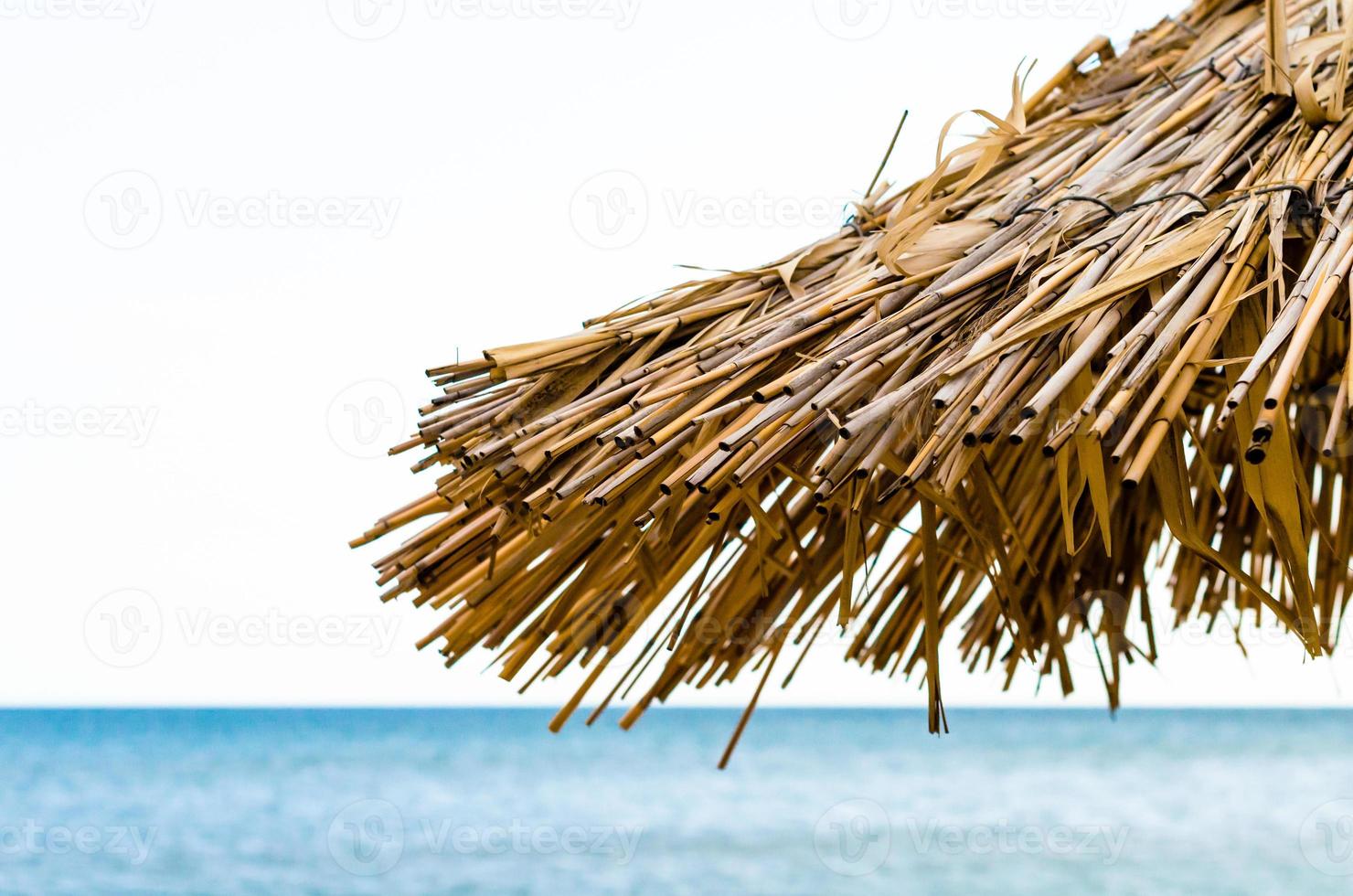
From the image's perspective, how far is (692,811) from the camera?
10625 mm

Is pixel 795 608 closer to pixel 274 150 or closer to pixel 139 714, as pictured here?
pixel 274 150

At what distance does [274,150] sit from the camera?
17094mm

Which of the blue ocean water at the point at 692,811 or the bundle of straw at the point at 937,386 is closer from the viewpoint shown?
the bundle of straw at the point at 937,386

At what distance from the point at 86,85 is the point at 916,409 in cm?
1900

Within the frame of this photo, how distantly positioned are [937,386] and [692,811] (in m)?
10.1

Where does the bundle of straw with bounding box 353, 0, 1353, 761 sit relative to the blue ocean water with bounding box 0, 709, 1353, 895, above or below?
above

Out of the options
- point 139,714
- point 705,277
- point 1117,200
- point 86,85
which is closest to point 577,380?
point 705,277

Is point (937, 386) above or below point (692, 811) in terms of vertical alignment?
above

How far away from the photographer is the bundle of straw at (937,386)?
3.42 ft

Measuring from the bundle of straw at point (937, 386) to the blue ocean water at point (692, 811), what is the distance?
5.13 metres

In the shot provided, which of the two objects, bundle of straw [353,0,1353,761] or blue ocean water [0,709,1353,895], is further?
blue ocean water [0,709,1353,895]

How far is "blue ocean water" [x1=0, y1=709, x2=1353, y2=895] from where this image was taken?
6.84 meters

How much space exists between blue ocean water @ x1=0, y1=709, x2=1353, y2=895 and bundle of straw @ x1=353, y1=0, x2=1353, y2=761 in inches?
202

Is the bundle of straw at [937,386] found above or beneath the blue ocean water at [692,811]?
above
